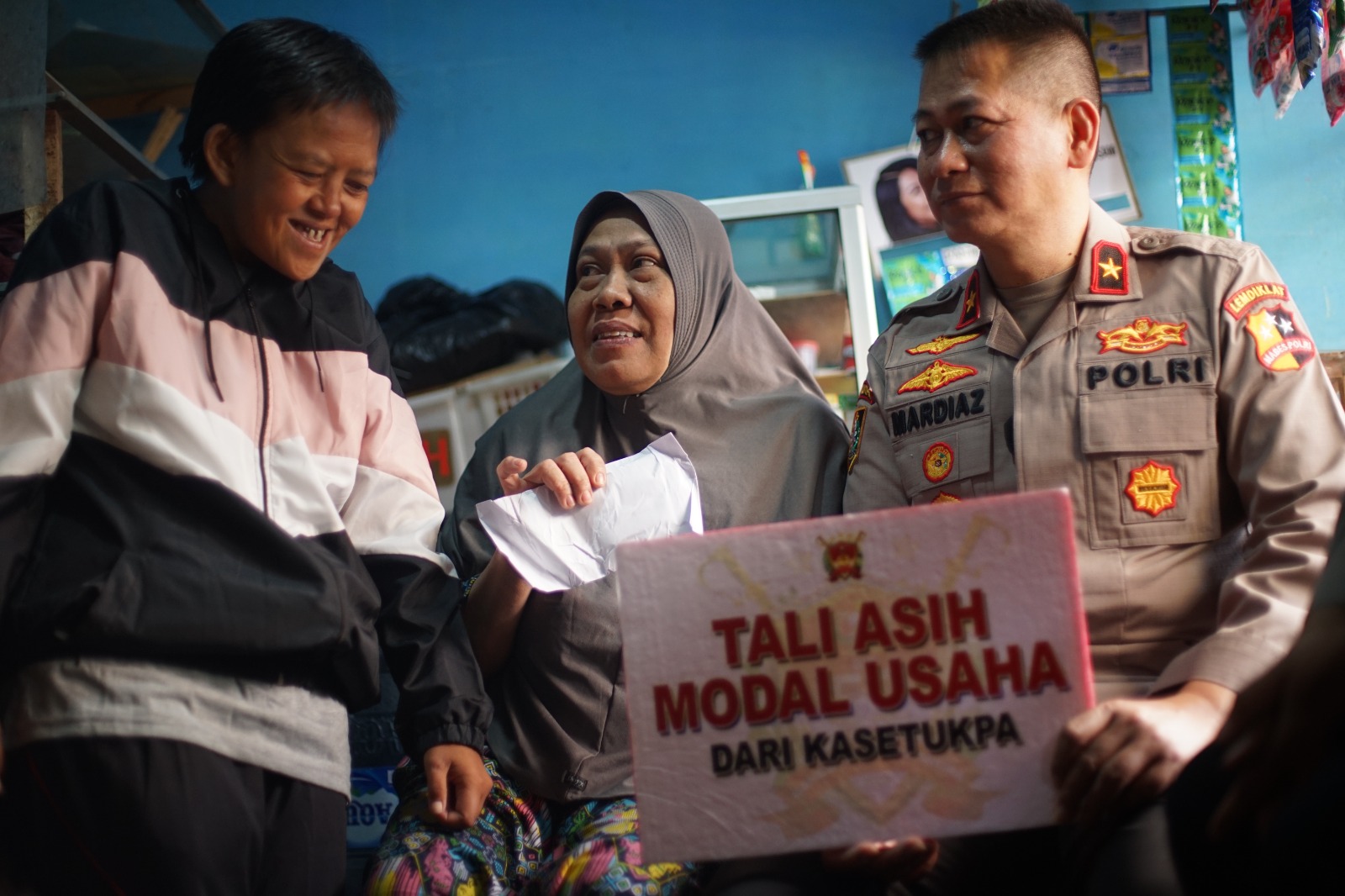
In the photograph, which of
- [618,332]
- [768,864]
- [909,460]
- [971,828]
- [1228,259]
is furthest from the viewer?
[618,332]

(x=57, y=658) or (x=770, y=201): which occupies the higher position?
(x=770, y=201)

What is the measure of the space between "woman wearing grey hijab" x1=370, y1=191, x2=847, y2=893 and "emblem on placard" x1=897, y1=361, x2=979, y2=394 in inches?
8.8

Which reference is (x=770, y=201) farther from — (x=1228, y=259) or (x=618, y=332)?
(x=1228, y=259)

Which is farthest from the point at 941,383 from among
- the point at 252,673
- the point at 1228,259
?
the point at 252,673

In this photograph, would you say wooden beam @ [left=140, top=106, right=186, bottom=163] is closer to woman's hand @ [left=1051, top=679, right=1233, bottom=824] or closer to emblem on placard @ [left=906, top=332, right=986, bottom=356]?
emblem on placard @ [left=906, top=332, right=986, bottom=356]

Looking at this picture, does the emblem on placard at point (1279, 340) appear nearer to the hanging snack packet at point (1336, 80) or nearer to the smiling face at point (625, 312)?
the smiling face at point (625, 312)

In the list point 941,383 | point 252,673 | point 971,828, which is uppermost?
point 941,383

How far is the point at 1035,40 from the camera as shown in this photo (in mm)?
1629

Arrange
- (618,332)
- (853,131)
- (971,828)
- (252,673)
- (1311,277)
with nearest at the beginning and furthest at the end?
1. (971,828)
2. (252,673)
3. (618,332)
4. (1311,277)
5. (853,131)

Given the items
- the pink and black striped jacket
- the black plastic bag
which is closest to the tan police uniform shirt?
the pink and black striped jacket

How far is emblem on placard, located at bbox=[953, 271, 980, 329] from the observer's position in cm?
168

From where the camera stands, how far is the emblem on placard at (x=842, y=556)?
104 centimetres

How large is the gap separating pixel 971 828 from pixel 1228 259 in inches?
35.2

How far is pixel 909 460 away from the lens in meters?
1.65
